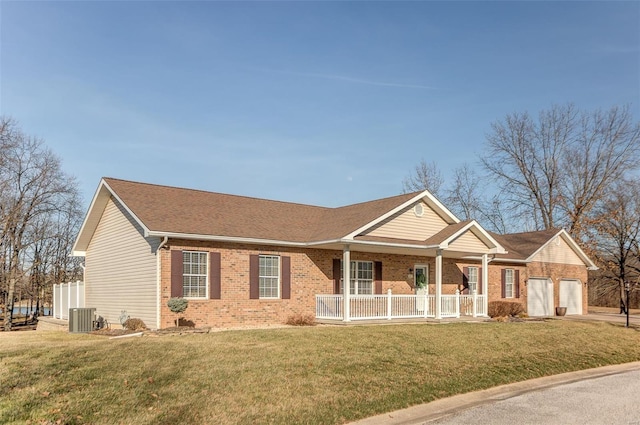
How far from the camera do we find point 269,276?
20.5 meters

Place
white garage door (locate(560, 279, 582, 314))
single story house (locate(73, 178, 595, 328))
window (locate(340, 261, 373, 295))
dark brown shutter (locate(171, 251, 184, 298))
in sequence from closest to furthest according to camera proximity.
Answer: dark brown shutter (locate(171, 251, 184, 298))
single story house (locate(73, 178, 595, 328))
window (locate(340, 261, 373, 295))
white garage door (locate(560, 279, 582, 314))

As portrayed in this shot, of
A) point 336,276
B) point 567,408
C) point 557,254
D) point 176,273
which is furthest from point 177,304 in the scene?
point 557,254

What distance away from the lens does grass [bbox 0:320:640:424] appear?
8656 mm

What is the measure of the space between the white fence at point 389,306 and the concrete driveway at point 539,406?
8.67 m

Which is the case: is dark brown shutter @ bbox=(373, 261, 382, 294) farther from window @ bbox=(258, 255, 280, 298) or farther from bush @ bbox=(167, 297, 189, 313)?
bush @ bbox=(167, 297, 189, 313)

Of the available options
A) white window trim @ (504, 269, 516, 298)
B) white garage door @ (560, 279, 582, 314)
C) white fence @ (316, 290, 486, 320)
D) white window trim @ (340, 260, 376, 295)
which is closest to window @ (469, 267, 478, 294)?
white window trim @ (504, 269, 516, 298)

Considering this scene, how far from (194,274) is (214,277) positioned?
663mm

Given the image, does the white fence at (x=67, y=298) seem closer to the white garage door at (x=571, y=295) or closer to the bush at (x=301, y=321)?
the bush at (x=301, y=321)

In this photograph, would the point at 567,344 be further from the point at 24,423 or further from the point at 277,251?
the point at 24,423

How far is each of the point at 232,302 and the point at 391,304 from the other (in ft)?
20.1

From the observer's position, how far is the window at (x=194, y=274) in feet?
60.2

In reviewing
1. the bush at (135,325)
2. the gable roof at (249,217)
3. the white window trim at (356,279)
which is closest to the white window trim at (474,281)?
the gable roof at (249,217)

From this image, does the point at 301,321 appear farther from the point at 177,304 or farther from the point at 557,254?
the point at 557,254

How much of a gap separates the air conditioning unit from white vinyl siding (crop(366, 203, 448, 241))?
33.8ft
